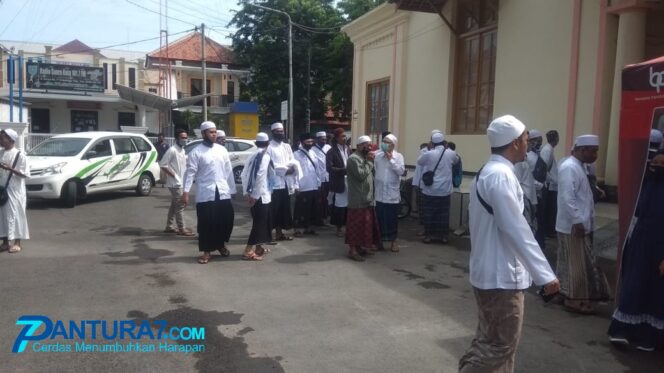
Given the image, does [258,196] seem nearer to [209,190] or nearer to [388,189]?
[209,190]

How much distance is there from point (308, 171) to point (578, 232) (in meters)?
5.16

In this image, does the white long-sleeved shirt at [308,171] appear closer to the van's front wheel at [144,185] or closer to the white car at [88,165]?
the white car at [88,165]

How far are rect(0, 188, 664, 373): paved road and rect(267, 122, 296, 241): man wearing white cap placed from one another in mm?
393

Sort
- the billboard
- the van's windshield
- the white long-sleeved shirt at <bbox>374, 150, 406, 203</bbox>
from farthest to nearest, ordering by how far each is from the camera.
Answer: the billboard < the van's windshield < the white long-sleeved shirt at <bbox>374, 150, 406, 203</bbox>

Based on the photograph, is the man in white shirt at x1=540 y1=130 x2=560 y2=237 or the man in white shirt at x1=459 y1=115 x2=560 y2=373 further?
the man in white shirt at x1=540 y1=130 x2=560 y2=237

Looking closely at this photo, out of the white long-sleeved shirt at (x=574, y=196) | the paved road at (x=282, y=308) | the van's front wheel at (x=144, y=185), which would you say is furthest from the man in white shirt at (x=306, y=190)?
the van's front wheel at (x=144, y=185)

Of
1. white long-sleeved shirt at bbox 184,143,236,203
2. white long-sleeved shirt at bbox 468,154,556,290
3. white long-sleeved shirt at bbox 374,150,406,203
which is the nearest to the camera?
white long-sleeved shirt at bbox 468,154,556,290

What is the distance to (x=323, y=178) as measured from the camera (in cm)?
1023

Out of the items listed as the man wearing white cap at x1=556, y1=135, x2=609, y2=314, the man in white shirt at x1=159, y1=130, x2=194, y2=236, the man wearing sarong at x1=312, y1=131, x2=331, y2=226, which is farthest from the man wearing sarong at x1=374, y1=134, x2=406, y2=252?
the man in white shirt at x1=159, y1=130, x2=194, y2=236

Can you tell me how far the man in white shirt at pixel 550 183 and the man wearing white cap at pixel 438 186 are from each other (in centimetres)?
147

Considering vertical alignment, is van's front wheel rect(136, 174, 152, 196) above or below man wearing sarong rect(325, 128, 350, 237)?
below

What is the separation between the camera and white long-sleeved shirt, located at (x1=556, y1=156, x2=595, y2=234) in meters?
5.13

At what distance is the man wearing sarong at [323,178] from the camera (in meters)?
10.0

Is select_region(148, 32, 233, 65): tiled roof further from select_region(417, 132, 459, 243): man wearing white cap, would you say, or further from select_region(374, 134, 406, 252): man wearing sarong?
select_region(374, 134, 406, 252): man wearing sarong
